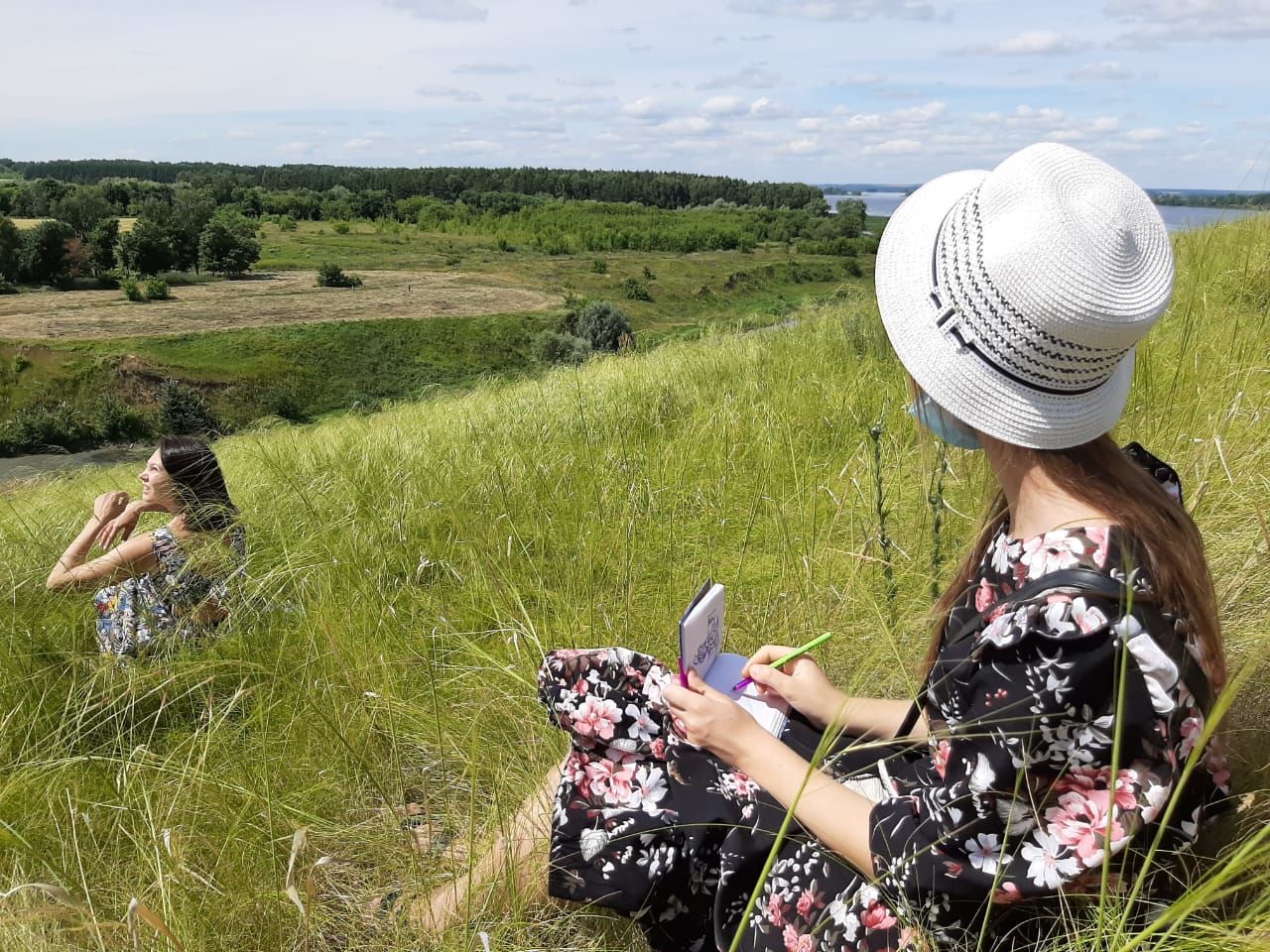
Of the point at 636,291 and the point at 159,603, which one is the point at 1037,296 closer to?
the point at 159,603

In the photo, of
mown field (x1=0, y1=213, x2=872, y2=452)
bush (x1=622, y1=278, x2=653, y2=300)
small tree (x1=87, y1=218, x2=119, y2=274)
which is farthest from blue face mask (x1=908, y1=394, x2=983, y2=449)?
small tree (x1=87, y1=218, x2=119, y2=274)

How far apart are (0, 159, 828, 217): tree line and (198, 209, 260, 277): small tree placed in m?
54.5

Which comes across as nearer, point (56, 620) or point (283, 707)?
point (283, 707)

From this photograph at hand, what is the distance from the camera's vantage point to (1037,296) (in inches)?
41.5

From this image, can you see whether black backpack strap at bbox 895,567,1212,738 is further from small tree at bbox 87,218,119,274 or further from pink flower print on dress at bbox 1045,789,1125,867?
small tree at bbox 87,218,119,274

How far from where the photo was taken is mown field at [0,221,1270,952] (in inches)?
59.5

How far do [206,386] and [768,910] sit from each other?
247 feet

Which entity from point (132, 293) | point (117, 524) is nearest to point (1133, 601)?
point (117, 524)

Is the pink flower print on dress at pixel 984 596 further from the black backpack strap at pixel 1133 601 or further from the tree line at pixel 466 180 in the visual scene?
the tree line at pixel 466 180

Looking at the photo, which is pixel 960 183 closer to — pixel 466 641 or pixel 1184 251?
pixel 466 641

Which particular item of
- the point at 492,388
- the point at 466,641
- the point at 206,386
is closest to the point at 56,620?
the point at 466,641

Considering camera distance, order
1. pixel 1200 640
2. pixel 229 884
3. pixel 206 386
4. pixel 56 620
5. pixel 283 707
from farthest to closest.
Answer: pixel 206 386, pixel 56 620, pixel 283 707, pixel 229 884, pixel 1200 640

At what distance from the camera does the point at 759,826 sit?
1368 mm

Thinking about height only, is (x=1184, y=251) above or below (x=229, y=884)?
above
